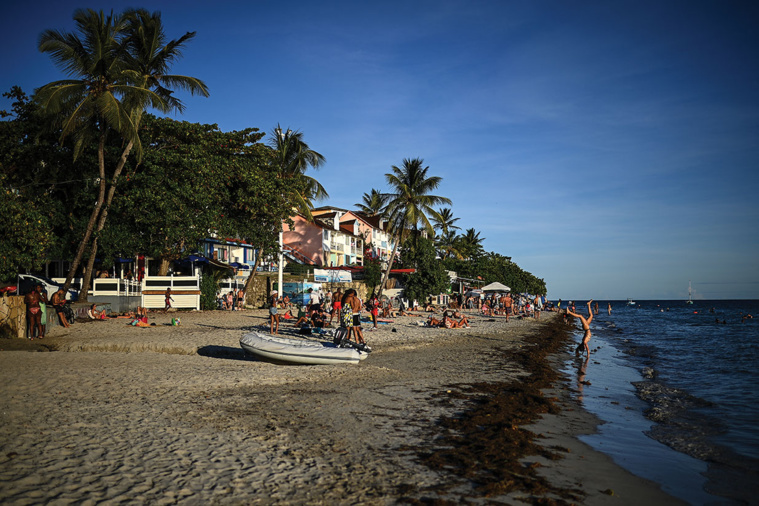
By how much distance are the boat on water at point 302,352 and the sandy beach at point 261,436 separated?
353mm

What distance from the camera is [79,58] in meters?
20.8

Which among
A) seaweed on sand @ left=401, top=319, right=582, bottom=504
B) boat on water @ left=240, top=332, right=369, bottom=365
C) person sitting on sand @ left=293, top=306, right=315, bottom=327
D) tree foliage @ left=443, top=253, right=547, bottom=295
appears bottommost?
seaweed on sand @ left=401, top=319, right=582, bottom=504

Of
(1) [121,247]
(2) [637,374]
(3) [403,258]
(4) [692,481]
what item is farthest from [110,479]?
(3) [403,258]

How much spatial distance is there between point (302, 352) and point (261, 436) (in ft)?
21.0

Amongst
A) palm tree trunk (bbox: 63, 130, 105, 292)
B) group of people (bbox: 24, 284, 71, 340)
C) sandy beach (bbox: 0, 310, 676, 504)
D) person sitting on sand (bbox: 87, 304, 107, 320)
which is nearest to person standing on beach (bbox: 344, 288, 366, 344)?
sandy beach (bbox: 0, 310, 676, 504)

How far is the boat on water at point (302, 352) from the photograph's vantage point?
12.8 m

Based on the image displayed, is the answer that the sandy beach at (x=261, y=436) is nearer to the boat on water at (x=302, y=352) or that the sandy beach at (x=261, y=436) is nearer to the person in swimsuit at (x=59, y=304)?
the boat on water at (x=302, y=352)

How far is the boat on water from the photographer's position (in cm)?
1284

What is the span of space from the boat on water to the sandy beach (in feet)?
1.16

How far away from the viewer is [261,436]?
6.59 meters

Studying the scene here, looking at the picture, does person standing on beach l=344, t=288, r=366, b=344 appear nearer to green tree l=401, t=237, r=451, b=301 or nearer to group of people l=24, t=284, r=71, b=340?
group of people l=24, t=284, r=71, b=340

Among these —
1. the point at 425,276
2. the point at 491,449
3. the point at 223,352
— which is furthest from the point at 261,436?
the point at 425,276

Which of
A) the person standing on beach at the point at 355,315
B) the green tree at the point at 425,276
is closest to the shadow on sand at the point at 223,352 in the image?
the person standing on beach at the point at 355,315

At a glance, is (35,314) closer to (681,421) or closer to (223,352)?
(223,352)
